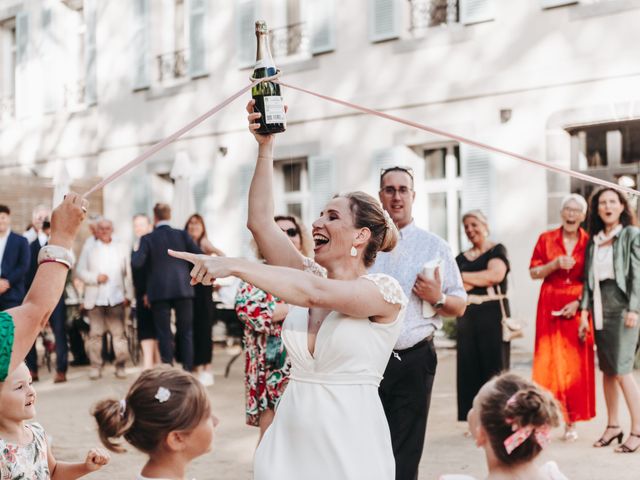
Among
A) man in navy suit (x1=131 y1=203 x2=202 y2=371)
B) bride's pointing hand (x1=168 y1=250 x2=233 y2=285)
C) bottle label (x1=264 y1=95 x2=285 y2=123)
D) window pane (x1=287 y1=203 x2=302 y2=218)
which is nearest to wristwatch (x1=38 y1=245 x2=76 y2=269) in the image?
bride's pointing hand (x1=168 y1=250 x2=233 y2=285)

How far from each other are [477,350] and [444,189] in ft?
19.9

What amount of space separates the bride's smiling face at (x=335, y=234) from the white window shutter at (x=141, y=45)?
14106mm

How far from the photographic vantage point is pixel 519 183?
11.6m

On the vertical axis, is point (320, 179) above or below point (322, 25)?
below

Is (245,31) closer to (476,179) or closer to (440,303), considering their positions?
(476,179)

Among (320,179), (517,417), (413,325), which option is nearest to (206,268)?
(517,417)

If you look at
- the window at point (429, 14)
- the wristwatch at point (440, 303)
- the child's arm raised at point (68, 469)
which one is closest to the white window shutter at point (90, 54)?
the window at point (429, 14)

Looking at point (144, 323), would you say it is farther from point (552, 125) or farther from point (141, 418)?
point (141, 418)

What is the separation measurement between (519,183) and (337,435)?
30.6 ft

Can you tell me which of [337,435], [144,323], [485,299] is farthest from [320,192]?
[337,435]

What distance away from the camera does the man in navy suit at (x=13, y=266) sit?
880cm

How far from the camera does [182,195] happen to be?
11.8m

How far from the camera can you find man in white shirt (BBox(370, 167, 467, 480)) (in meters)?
3.94

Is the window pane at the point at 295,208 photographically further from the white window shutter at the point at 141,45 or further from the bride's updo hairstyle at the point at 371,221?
the bride's updo hairstyle at the point at 371,221
